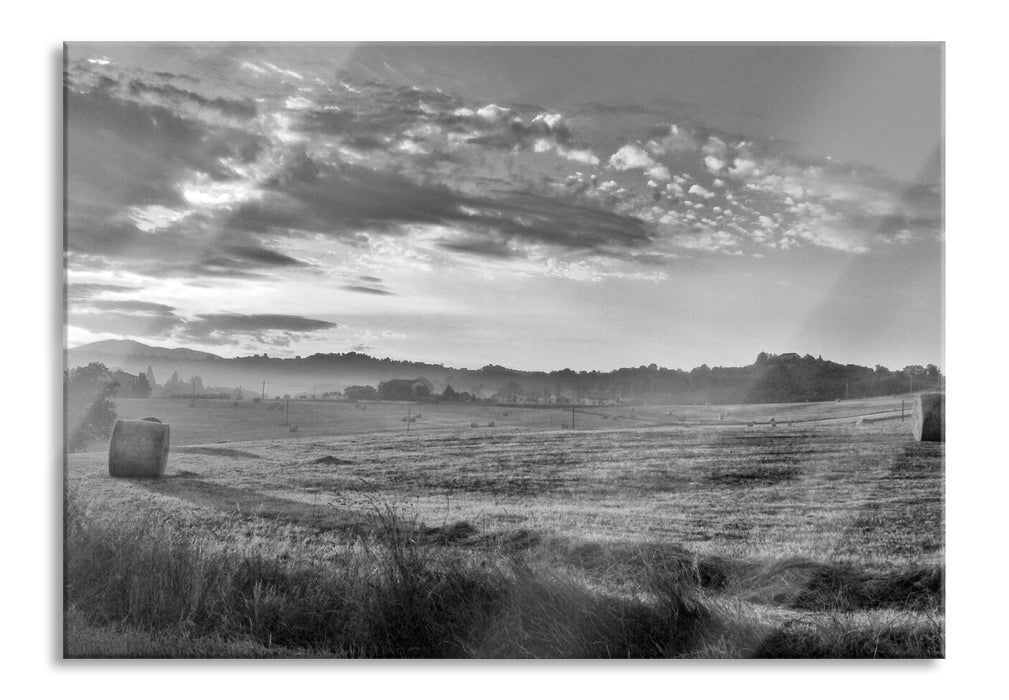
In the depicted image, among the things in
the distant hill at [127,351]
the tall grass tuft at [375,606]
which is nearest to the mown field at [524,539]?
the tall grass tuft at [375,606]

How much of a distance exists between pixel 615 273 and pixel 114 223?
2.70m

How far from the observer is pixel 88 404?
11.7 feet

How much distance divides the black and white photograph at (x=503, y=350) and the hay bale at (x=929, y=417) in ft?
0.04

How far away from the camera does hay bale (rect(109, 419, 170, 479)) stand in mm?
3594

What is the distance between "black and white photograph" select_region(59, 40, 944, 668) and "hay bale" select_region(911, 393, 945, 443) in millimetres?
14

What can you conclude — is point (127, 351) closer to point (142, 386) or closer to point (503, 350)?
point (142, 386)

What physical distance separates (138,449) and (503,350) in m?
2.02

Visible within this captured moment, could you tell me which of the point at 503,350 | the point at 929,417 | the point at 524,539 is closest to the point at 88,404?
the point at 503,350

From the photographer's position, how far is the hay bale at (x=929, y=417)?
3.57 m

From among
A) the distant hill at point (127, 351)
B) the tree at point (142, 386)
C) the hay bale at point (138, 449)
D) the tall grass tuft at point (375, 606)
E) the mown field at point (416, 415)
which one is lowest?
the tall grass tuft at point (375, 606)

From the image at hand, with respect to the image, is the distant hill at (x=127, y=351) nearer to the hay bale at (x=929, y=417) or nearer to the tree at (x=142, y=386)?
the tree at (x=142, y=386)

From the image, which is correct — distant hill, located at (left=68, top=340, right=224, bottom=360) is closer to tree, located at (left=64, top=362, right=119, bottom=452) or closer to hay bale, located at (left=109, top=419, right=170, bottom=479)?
tree, located at (left=64, top=362, right=119, bottom=452)
